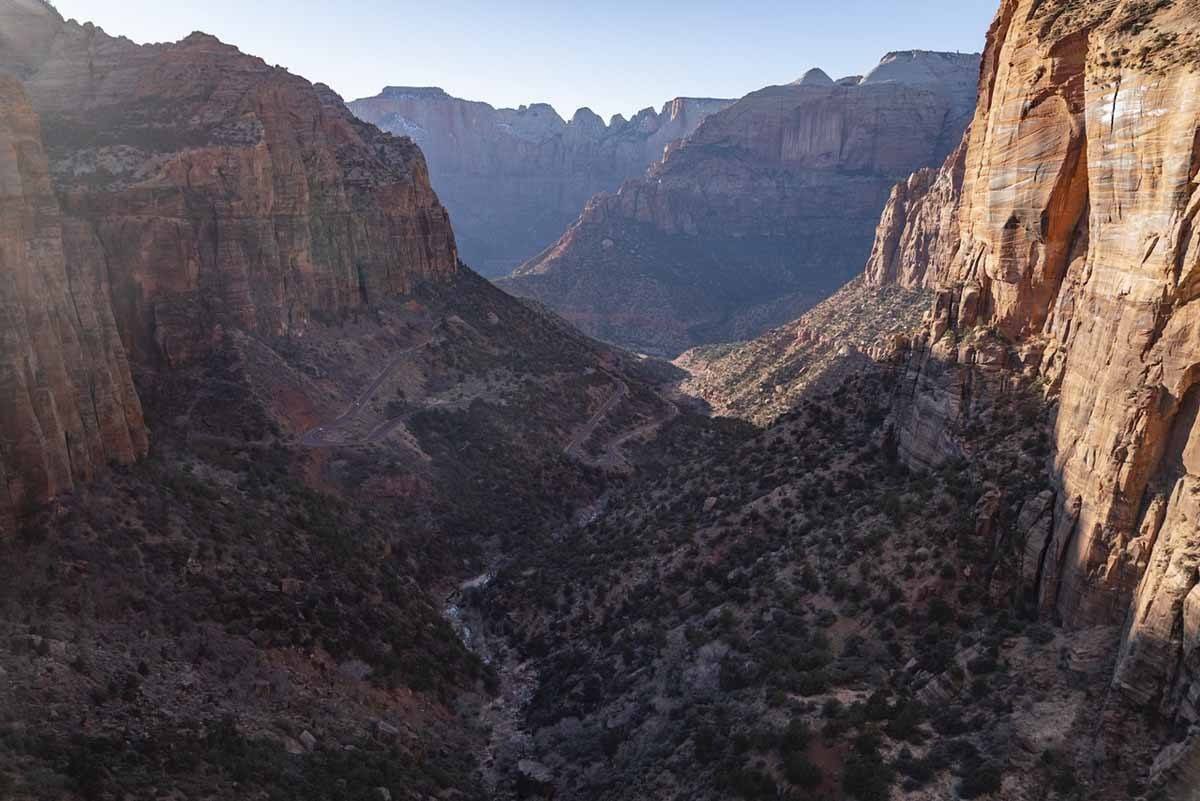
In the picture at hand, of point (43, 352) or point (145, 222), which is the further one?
point (145, 222)

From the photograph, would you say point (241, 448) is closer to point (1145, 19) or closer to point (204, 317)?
point (204, 317)

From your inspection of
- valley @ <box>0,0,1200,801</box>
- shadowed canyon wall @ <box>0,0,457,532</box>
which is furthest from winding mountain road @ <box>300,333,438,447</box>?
shadowed canyon wall @ <box>0,0,457,532</box>

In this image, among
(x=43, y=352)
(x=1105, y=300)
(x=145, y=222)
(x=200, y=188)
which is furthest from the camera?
(x=200, y=188)

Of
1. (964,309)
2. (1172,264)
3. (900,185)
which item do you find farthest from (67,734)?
(900,185)

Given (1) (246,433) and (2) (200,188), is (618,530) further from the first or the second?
(2) (200,188)

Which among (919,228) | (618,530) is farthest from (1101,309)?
(919,228)

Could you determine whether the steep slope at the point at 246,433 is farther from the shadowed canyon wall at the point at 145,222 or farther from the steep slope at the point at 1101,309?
the steep slope at the point at 1101,309

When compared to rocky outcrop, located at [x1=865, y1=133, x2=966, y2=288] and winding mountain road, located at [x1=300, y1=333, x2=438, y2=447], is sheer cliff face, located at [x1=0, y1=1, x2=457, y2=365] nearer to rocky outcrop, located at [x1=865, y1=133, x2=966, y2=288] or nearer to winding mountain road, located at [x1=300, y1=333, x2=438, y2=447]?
winding mountain road, located at [x1=300, y1=333, x2=438, y2=447]

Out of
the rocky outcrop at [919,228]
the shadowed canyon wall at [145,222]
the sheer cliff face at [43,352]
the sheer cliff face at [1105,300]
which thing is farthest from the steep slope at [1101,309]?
the rocky outcrop at [919,228]
